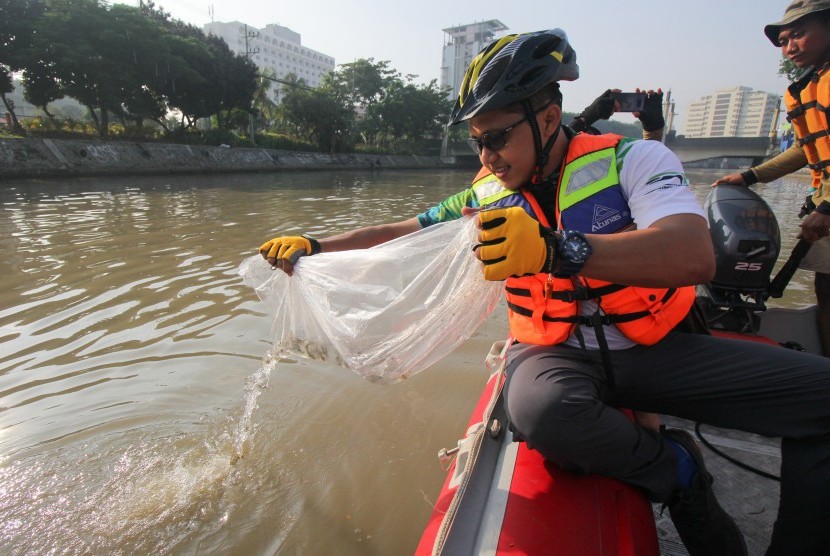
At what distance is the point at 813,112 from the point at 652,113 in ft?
3.50

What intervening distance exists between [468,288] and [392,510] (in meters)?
1.44

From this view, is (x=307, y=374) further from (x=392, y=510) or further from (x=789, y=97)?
(x=789, y=97)

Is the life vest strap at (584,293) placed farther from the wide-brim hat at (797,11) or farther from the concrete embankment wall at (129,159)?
the concrete embankment wall at (129,159)

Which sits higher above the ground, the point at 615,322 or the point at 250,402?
the point at 615,322

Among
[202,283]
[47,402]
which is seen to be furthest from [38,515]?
[202,283]

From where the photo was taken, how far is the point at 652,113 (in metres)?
3.57

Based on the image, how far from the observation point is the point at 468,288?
2342 millimetres

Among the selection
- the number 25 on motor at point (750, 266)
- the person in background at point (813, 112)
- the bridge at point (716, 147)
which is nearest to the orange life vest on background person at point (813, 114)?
the person in background at point (813, 112)

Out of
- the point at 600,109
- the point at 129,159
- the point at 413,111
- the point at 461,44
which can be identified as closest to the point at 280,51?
the point at 461,44

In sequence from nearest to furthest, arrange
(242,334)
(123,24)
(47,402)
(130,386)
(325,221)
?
(47,402), (130,386), (242,334), (325,221), (123,24)

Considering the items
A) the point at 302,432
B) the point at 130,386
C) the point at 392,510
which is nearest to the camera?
the point at 392,510

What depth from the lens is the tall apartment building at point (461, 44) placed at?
139250 mm

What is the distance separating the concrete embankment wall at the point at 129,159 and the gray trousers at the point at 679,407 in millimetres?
25623

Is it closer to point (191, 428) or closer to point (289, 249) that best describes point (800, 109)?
point (289, 249)
